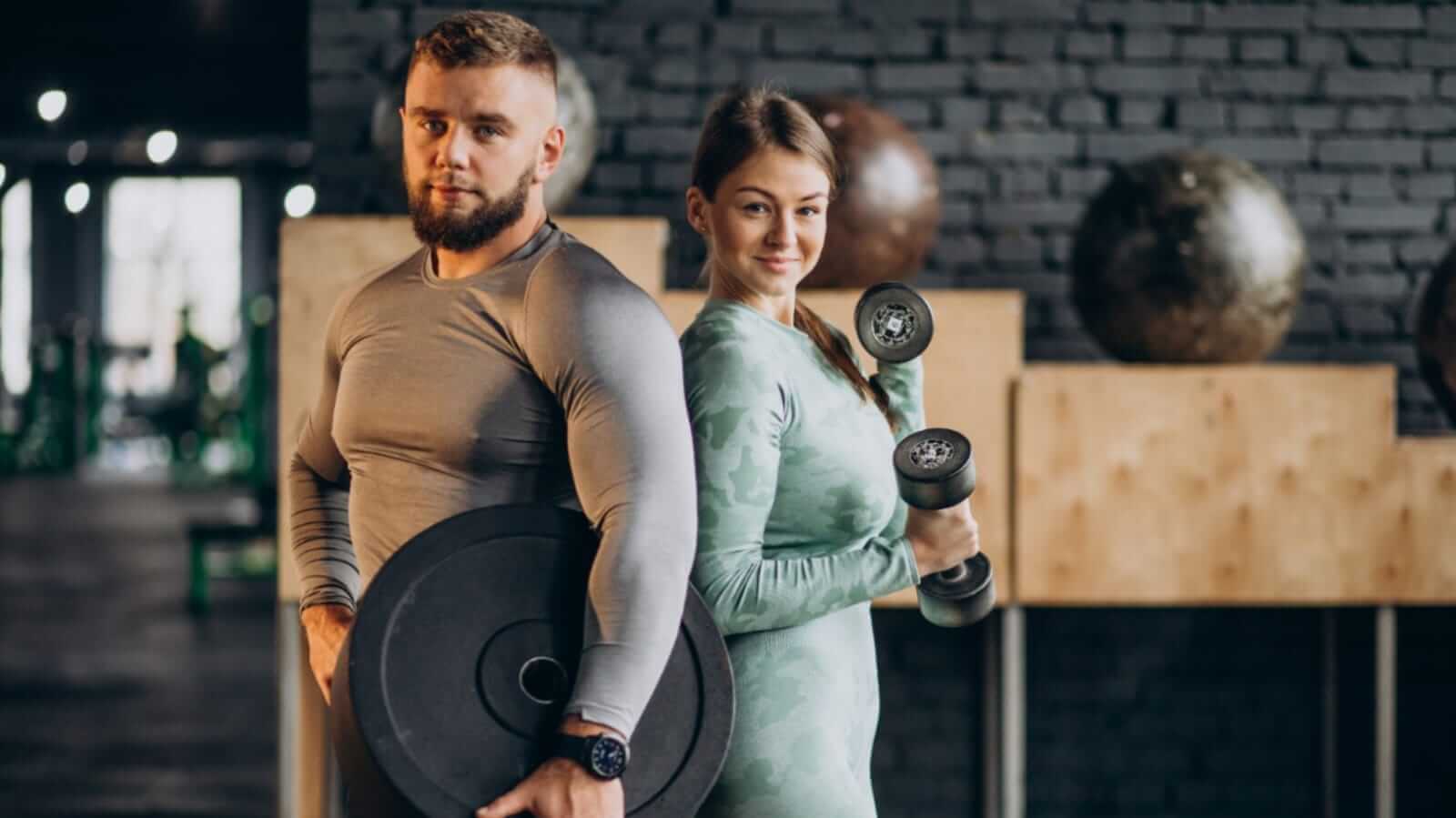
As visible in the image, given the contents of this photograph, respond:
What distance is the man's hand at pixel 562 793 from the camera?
132 centimetres

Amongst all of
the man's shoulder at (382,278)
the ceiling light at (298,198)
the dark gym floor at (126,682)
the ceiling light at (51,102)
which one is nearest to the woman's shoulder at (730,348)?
the man's shoulder at (382,278)

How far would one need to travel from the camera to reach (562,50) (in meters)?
3.93

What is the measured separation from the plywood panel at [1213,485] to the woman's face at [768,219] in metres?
1.98

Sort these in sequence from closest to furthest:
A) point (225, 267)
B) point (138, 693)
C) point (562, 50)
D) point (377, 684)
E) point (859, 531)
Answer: point (377, 684)
point (859, 531)
point (562, 50)
point (138, 693)
point (225, 267)

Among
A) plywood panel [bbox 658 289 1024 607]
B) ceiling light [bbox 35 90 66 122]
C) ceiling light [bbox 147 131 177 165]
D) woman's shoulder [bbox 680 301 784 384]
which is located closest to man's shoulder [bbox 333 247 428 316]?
woman's shoulder [bbox 680 301 784 384]

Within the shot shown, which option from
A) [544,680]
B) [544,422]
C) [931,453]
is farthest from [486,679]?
[931,453]

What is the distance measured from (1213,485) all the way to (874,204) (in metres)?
0.86

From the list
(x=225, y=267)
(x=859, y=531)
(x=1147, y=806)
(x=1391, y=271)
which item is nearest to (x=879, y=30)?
(x=1391, y=271)

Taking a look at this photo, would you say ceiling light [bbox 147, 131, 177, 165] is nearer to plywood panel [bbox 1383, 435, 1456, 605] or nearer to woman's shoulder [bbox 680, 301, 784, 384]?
A: plywood panel [bbox 1383, 435, 1456, 605]

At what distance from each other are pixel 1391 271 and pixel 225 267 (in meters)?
18.3

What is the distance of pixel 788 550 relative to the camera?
1.56 meters

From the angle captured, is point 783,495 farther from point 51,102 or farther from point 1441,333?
point 51,102

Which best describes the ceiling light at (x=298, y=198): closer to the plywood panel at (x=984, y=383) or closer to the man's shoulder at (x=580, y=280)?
the plywood panel at (x=984, y=383)

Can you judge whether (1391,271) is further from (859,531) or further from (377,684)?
(377,684)
